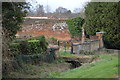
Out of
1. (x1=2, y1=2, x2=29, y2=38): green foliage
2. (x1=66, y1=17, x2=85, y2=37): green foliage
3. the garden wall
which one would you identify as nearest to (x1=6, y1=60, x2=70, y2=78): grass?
(x1=2, y1=2, x2=29, y2=38): green foliage

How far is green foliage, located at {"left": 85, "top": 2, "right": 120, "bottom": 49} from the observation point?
719 inches

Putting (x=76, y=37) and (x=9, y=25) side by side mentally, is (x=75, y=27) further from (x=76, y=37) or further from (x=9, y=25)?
(x=9, y=25)

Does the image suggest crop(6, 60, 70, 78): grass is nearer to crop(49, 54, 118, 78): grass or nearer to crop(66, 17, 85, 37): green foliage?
crop(49, 54, 118, 78): grass

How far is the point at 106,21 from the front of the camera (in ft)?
62.8

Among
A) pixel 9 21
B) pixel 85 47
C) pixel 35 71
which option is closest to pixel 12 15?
pixel 9 21

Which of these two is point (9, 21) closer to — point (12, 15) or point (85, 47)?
point (12, 15)

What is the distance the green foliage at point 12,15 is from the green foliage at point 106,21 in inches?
355

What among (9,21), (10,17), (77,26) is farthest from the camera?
(77,26)

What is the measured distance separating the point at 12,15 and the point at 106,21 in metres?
10.3

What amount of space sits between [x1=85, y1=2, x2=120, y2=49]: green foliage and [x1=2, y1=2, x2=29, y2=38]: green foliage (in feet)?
29.6

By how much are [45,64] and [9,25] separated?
5.05 m

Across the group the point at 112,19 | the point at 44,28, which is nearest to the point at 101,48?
the point at 112,19

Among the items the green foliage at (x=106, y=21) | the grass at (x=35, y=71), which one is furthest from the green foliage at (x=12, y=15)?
the green foliage at (x=106, y=21)

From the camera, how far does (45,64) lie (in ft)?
49.2
